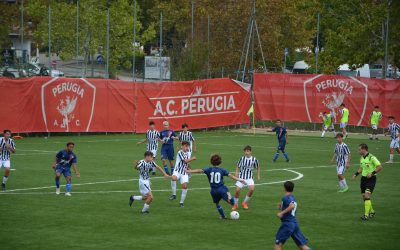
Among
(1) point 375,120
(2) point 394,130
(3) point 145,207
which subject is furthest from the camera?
(1) point 375,120

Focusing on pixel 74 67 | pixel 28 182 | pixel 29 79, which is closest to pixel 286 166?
pixel 28 182

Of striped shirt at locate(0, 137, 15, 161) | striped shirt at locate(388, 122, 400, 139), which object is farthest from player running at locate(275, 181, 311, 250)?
striped shirt at locate(388, 122, 400, 139)

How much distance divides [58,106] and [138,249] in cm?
3102

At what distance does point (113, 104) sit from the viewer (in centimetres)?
5088

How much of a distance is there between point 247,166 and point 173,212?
2.75 metres

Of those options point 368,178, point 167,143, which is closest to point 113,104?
point 167,143

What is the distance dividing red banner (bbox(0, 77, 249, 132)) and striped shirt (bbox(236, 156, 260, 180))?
80.6 feet

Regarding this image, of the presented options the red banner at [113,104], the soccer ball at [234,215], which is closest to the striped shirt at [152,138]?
the soccer ball at [234,215]

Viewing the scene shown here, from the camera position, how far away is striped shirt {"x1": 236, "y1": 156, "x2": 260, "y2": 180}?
24266 mm

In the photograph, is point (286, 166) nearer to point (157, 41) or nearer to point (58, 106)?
point (58, 106)

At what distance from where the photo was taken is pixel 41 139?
4678cm

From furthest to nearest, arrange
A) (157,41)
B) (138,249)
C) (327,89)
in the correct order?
(157,41) < (327,89) < (138,249)

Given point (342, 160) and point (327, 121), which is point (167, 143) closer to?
point (342, 160)

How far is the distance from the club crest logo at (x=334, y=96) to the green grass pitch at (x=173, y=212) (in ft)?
53.2
